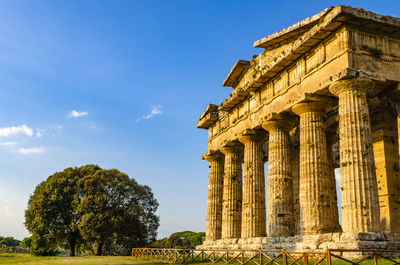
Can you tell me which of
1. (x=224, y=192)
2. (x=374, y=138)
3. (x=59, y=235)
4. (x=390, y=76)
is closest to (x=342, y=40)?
(x=390, y=76)

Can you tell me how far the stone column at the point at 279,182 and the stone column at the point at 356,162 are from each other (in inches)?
218

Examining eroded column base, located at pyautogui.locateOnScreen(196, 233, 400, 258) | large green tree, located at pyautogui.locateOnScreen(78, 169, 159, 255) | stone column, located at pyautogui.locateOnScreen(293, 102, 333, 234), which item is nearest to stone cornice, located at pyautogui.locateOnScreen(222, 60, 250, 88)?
stone column, located at pyautogui.locateOnScreen(293, 102, 333, 234)

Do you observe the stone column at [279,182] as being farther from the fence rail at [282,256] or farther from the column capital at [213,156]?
the column capital at [213,156]

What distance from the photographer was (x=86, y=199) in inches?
1639

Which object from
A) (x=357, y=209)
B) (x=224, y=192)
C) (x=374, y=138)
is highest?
(x=374, y=138)

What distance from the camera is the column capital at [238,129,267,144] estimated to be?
2608 cm

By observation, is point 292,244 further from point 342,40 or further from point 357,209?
point 342,40

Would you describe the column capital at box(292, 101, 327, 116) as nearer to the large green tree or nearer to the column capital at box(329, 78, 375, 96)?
the column capital at box(329, 78, 375, 96)

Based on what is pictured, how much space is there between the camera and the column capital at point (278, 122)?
2298cm

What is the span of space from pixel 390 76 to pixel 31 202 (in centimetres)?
4226

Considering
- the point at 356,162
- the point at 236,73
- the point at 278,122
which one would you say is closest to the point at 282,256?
the point at 356,162

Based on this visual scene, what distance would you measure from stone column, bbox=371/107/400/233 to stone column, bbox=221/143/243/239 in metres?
9.59

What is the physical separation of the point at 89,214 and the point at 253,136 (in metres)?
22.6

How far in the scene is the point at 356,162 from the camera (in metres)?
16.9
